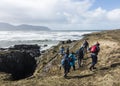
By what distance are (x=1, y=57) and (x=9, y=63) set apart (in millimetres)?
2206

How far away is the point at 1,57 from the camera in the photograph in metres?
49.3

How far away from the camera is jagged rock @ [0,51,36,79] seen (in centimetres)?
4769

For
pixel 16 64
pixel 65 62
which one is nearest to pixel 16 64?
pixel 16 64

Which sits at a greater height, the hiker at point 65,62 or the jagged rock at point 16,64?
the hiker at point 65,62

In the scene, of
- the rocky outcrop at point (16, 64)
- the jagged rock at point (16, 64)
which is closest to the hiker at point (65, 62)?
the rocky outcrop at point (16, 64)

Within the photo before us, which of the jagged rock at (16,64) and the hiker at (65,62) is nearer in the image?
the hiker at (65,62)

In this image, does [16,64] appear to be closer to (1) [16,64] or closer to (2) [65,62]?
(1) [16,64]

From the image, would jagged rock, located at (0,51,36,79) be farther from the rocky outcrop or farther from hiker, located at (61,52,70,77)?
hiker, located at (61,52,70,77)

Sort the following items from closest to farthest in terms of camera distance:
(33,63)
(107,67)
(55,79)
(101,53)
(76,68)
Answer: (55,79) < (107,67) < (76,68) < (101,53) < (33,63)

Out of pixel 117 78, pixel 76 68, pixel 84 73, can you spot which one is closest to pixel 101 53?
pixel 76 68

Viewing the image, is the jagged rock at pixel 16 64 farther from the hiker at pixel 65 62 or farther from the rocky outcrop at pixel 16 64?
the hiker at pixel 65 62

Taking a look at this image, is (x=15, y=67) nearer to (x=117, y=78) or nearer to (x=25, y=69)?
(x=25, y=69)

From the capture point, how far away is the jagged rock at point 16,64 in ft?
156

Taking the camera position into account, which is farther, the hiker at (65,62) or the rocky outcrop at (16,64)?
the rocky outcrop at (16,64)
